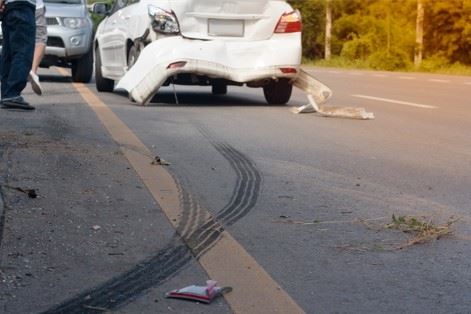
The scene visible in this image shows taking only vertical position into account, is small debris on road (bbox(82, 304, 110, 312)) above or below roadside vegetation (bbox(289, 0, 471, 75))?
above

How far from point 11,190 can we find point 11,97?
4.98m

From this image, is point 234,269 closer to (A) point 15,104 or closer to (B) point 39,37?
(A) point 15,104

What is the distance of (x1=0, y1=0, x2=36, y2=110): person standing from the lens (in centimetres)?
1044

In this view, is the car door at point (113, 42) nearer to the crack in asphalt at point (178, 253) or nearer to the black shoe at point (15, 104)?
the black shoe at point (15, 104)

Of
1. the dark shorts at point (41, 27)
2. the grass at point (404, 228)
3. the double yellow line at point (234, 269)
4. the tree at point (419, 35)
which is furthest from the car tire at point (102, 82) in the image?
the tree at point (419, 35)

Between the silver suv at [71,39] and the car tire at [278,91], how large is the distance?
15.6ft

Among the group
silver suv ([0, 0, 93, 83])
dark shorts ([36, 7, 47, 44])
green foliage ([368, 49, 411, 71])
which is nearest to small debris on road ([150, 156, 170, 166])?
dark shorts ([36, 7, 47, 44])

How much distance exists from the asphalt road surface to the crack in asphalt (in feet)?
0.03

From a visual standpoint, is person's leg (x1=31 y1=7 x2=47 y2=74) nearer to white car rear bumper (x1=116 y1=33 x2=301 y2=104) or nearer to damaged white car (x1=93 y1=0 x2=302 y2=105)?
damaged white car (x1=93 y1=0 x2=302 y2=105)

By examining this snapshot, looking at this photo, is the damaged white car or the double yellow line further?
the damaged white car

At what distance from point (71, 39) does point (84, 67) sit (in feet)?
1.62

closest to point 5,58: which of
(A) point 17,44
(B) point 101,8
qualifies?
(A) point 17,44

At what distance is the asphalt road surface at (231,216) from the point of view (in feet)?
12.7

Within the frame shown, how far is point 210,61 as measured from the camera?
11.7m
